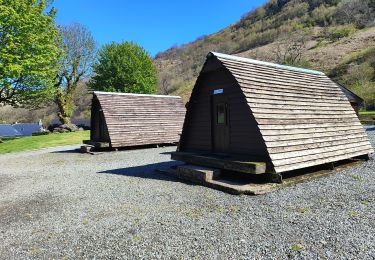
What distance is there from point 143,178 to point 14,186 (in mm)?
4567

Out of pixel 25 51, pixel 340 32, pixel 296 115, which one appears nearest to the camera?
pixel 296 115

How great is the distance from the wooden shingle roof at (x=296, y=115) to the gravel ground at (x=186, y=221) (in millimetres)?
931

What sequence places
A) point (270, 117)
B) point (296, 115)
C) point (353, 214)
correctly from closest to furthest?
point (353, 214)
point (270, 117)
point (296, 115)

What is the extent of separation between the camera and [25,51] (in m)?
24.0

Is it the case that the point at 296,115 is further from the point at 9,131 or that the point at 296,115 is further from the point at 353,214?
the point at 9,131

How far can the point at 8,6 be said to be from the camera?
23391mm

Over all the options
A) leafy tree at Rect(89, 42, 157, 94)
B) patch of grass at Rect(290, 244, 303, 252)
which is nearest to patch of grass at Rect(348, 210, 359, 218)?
patch of grass at Rect(290, 244, 303, 252)

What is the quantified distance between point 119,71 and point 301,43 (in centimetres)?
5838

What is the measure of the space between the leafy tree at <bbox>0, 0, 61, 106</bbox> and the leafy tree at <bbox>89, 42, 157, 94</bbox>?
12.0 meters

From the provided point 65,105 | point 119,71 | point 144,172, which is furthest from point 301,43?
point 144,172

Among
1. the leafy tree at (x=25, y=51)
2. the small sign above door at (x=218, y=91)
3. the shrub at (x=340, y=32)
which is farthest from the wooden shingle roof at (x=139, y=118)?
the shrub at (x=340, y=32)

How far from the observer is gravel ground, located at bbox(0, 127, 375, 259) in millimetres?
4409

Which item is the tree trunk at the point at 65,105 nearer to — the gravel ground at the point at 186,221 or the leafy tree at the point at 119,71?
the leafy tree at the point at 119,71

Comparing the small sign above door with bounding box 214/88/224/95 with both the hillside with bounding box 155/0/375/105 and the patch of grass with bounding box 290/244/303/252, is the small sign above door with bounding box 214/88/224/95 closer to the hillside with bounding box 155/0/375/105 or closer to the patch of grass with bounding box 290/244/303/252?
the patch of grass with bounding box 290/244/303/252
